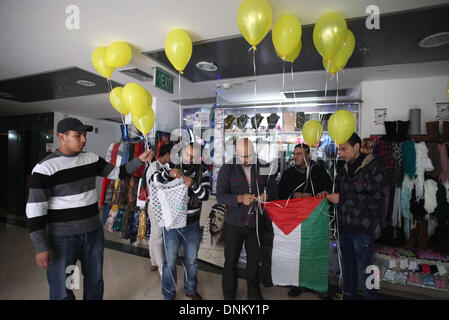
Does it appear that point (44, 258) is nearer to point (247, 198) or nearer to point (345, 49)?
point (247, 198)

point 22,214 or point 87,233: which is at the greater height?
point 87,233

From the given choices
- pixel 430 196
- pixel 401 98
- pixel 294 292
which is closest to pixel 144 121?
pixel 294 292

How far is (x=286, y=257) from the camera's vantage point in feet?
6.77

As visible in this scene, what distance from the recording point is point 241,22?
154 cm

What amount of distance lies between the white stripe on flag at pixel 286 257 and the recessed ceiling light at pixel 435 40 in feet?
6.85

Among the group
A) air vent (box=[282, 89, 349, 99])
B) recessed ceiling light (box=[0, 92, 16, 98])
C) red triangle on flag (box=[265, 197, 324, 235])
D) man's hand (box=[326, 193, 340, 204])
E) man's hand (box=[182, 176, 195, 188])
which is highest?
recessed ceiling light (box=[0, 92, 16, 98])

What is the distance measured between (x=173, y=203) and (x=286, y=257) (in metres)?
1.19

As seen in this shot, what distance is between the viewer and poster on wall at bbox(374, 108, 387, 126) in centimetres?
302

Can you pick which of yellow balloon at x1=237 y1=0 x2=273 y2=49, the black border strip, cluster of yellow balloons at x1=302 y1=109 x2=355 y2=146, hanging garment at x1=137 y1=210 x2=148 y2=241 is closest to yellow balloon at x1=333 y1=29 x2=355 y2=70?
cluster of yellow balloons at x1=302 y1=109 x2=355 y2=146

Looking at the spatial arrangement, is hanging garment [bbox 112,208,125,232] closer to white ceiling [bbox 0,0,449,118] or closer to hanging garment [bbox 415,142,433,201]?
white ceiling [bbox 0,0,449,118]

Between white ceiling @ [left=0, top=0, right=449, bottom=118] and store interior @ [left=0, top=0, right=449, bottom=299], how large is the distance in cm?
1
